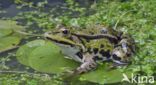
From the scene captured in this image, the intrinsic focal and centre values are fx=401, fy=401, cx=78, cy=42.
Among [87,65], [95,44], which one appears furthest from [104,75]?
[95,44]

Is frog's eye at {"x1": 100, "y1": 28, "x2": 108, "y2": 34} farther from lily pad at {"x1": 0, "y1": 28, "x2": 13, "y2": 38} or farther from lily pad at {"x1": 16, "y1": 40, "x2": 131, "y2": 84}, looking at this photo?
lily pad at {"x1": 0, "y1": 28, "x2": 13, "y2": 38}

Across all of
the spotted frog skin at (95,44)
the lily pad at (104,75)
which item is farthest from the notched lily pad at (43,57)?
the lily pad at (104,75)

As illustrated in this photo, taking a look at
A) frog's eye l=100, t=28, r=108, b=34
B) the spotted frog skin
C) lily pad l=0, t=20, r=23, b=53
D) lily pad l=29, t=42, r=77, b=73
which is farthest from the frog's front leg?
lily pad l=0, t=20, r=23, b=53

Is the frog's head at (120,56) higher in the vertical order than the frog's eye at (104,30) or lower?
lower

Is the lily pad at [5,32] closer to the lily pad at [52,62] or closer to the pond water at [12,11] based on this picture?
the pond water at [12,11]

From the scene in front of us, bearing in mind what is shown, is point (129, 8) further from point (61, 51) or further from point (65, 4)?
point (61, 51)

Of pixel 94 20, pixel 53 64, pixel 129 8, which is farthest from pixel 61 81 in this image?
pixel 129 8

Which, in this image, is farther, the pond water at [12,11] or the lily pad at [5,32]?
the lily pad at [5,32]
